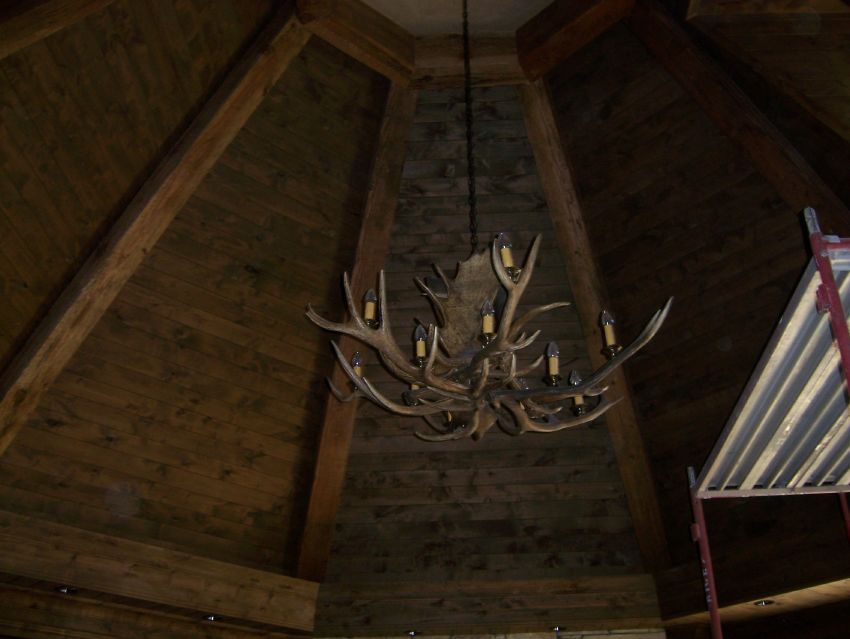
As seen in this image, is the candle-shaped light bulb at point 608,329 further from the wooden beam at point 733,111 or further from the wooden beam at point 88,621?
the wooden beam at point 88,621

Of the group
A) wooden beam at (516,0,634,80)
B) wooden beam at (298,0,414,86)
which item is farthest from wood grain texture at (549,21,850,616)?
wooden beam at (298,0,414,86)

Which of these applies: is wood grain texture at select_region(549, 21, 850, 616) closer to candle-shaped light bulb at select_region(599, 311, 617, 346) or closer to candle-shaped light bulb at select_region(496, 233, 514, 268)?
candle-shaped light bulb at select_region(599, 311, 617, 346)

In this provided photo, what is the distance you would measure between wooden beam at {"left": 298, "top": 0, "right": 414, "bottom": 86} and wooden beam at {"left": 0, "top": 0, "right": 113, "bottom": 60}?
1.67 meters

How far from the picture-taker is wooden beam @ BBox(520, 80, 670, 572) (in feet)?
19.1

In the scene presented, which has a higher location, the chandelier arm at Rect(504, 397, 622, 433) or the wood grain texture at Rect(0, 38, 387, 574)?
the wood grain texture at Rect(0, 38, 387, 574)

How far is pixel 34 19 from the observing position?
369 cm

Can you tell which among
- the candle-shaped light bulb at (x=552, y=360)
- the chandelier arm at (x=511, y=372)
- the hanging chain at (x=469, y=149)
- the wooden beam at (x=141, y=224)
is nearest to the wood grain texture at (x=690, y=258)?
the hanging chain at (x=469, y=149)

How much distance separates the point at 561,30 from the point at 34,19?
321cm

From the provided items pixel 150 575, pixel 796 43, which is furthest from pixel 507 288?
pixel 150 575

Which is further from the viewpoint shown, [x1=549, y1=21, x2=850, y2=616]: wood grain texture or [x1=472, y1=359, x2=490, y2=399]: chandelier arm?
[x1=549, y1=21, x2=850, y2=616]: wood grain texture

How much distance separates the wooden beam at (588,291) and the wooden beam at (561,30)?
0.70ft

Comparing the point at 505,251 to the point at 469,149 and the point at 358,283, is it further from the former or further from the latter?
the point at 358,283

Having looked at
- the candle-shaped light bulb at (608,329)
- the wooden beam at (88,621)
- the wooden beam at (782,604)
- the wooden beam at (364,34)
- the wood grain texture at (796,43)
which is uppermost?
the wooden beam at (364,34)

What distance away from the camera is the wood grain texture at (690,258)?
539 cm
